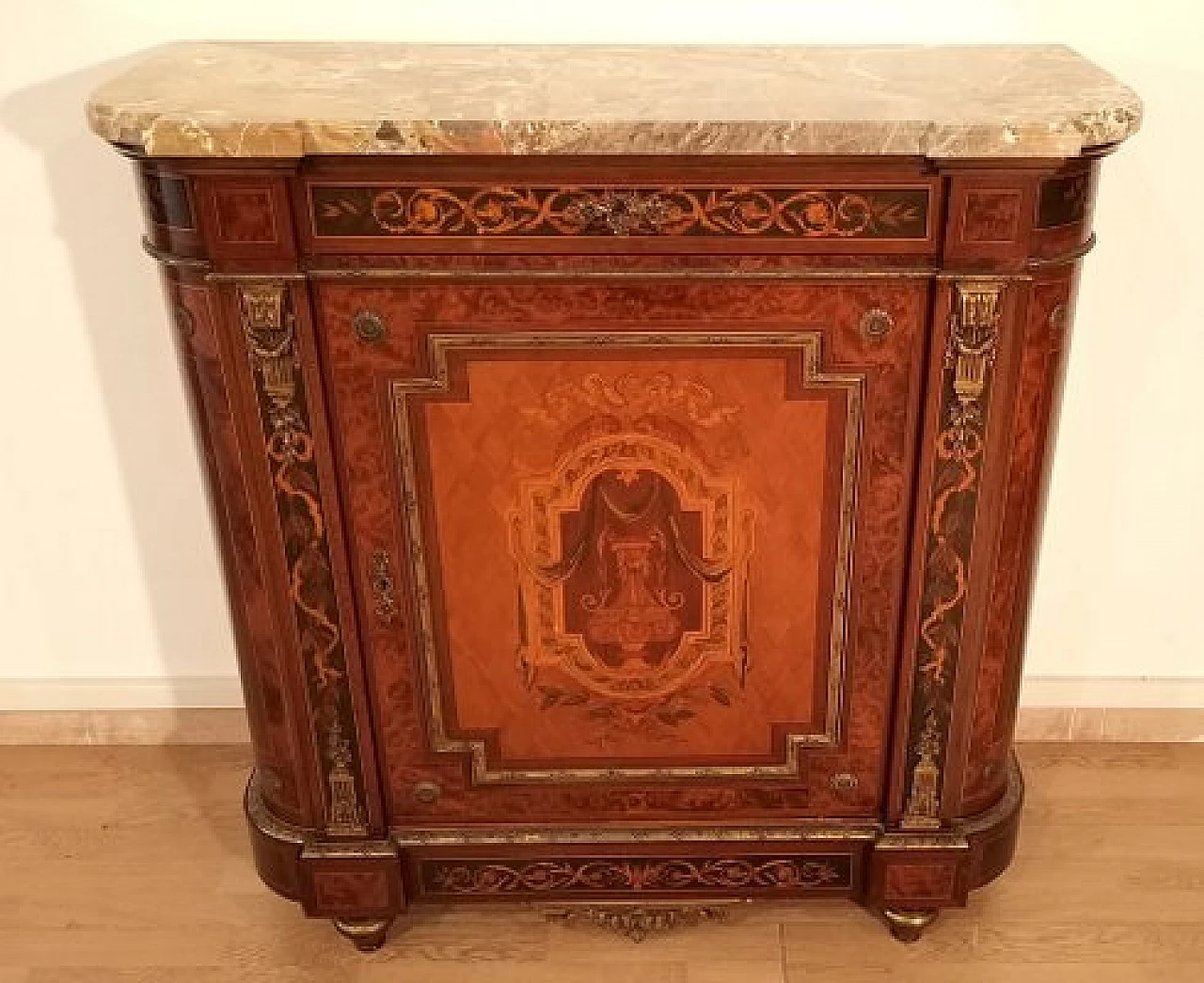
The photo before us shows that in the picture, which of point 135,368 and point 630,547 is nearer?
point 630,547

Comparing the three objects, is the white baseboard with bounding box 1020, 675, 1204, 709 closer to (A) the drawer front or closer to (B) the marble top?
(A) the drawer front

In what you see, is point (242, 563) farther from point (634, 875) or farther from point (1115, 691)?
point (1115, 691)

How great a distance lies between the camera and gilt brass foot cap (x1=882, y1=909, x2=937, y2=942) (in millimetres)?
1937

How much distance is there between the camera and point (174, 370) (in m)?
2.09

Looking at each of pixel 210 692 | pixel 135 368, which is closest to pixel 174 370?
pixel 135 368

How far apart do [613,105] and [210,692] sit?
148 cm

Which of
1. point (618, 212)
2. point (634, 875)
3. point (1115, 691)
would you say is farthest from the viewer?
point (1115, 691)

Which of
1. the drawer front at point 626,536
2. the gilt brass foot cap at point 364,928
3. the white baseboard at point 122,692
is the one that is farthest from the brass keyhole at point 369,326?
the white baseboard at point 122,692

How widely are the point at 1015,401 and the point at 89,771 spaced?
1807mm

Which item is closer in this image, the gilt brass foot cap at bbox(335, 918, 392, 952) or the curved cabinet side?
the curved cabinet side

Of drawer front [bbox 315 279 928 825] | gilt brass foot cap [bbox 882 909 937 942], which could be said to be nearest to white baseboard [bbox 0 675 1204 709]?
gilt brass foot cap [bbox 882 909 937 942]

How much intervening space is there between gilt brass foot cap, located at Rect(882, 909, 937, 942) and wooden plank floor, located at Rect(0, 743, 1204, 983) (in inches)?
1.5

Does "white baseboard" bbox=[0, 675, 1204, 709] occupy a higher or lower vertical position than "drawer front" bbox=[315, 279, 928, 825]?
lower

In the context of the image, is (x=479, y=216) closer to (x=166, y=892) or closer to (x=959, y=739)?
(x=959, y=739)
